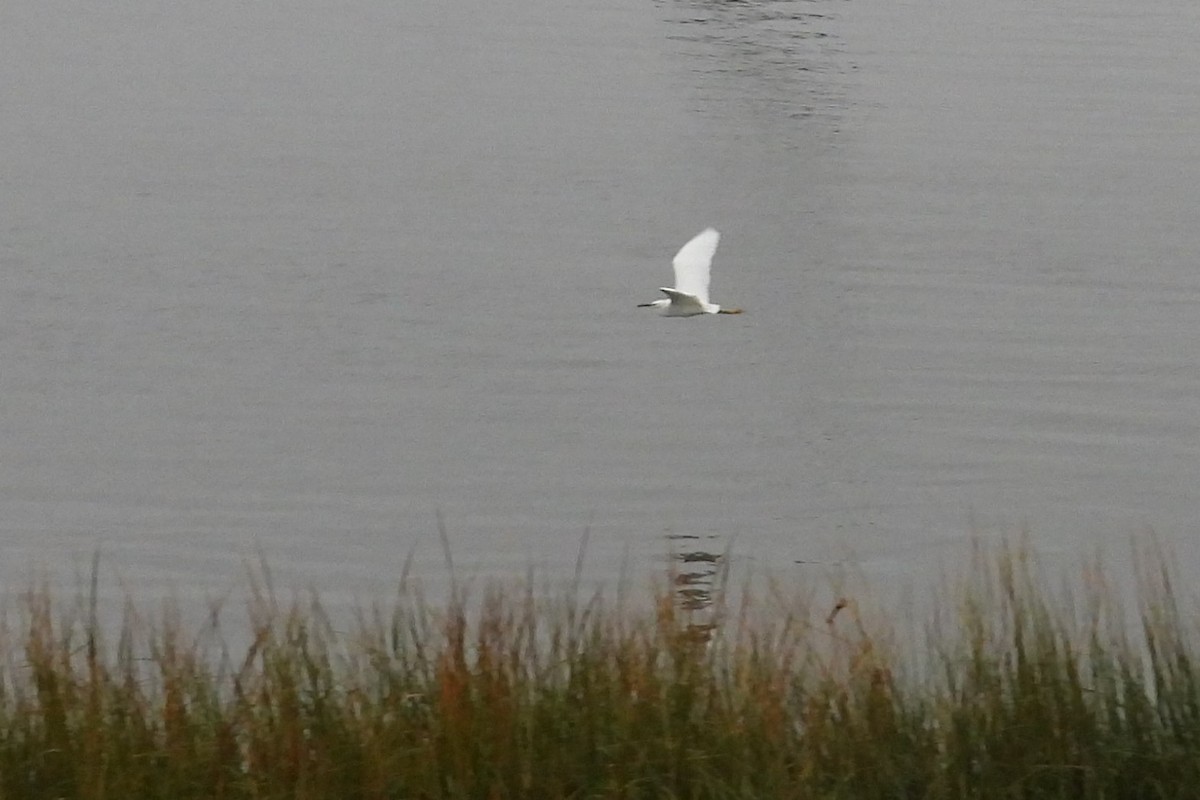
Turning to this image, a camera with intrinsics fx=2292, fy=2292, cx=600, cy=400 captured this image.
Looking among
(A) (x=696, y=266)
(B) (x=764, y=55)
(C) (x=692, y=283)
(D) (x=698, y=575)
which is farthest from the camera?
(B) (x=764, y=55)

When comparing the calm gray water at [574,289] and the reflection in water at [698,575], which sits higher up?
the calm gray water at [574,289]

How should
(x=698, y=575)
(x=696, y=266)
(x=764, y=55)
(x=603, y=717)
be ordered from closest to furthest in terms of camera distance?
(x=603, y=717)
(x=698, y=575)
(x=696, y=266)
(x=764, y=55)

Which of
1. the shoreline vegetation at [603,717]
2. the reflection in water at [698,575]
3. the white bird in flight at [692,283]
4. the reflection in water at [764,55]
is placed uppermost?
the reflection in water at [764,55]

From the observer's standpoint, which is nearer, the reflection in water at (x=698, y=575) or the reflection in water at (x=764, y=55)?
the reflection in water at (x=698, y=575)

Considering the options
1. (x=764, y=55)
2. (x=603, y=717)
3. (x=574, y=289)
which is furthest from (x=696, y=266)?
(x=764, y=55)

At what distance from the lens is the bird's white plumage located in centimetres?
1232

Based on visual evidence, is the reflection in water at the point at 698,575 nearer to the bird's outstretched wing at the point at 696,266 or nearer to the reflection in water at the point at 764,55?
the bird's outstretched wing at the point at 696,266

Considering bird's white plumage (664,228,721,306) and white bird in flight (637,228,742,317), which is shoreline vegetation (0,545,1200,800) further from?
bird's white plumage (664,228,721,306)

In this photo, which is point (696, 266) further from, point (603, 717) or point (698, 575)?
point (603, 717)

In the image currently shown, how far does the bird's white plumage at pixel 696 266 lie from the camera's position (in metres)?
12.3

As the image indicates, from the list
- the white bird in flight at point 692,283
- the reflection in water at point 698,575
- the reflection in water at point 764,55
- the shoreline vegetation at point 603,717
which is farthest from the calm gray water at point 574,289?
the shoreline vegetation at point 603,717

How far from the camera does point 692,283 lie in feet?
40.5

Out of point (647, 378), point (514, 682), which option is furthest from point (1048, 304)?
point (514, 682)

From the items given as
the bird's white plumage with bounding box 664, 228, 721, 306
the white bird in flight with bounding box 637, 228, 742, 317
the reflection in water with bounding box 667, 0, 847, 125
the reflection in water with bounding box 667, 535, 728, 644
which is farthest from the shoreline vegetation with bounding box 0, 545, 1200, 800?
the reflection in water with bounding box 667, 0, 847, 125
